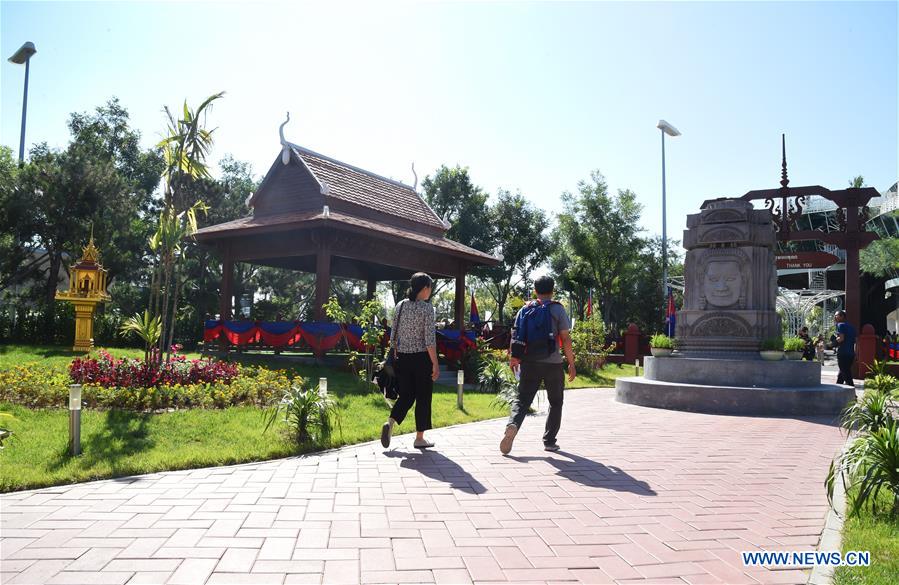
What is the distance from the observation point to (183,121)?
34.3 feet

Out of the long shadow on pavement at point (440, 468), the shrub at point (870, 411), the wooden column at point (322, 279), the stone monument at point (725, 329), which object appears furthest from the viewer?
the wooden column at point (322, 279)

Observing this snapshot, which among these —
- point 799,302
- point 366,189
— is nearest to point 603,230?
point 799,302

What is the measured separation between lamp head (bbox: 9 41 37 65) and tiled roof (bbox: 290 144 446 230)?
1858 centimetres

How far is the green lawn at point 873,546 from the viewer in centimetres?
336

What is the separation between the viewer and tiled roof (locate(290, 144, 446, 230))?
18266 mm

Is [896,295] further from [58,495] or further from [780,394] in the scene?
[58,495]

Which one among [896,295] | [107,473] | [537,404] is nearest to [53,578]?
[107,473]

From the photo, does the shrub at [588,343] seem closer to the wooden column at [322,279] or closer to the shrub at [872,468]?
the wooden column at [322,279]

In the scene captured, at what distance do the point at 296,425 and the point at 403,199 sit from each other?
15.3m

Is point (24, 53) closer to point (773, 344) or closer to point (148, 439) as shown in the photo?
point (148, 439)

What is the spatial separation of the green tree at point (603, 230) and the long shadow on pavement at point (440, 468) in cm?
3162

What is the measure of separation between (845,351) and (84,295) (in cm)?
2045

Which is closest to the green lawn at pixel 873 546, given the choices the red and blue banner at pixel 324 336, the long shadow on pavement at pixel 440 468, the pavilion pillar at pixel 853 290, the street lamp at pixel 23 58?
the long shadow on pavement at pixel 440 468

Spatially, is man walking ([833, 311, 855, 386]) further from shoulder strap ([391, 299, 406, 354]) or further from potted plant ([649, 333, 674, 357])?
shoulder strap ([391, 299, 406, 354])
